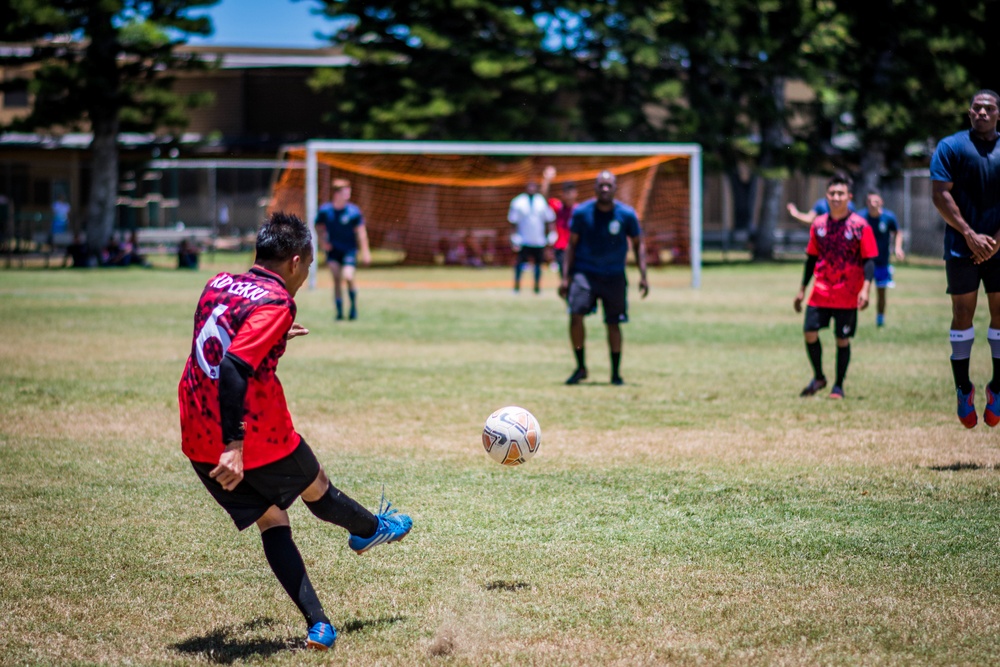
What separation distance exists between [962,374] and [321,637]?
213 inches

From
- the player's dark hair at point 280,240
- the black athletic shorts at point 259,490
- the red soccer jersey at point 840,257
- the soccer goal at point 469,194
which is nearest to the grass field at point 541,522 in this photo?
the black athletic shorts at point 259,490

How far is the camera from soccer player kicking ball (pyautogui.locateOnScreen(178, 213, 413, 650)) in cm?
417

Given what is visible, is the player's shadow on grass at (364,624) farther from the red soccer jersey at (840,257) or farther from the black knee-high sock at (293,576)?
the red soccer jersey at (840,257)

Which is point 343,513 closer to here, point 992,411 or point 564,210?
point 992,411

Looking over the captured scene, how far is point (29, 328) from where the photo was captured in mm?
16391

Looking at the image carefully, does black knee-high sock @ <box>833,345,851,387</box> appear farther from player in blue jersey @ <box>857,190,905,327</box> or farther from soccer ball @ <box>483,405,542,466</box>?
player in blue jersey @ <box>857,190,905,327</box>

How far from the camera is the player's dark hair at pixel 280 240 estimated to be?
444cm

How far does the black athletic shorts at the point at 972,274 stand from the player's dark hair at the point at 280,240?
494cm

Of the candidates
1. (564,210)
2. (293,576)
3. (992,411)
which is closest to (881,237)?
(564,210)

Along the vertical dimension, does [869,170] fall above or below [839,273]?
Answer: above

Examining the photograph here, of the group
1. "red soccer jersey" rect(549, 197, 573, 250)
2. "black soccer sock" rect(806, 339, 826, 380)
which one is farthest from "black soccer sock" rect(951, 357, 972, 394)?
"red soccer jersey" rect(549, 197, 573, 250)

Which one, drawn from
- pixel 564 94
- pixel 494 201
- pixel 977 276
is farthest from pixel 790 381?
pixel 564 94

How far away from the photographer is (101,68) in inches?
1379

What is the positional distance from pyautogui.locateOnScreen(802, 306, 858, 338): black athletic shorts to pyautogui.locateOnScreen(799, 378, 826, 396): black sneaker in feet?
1.56
